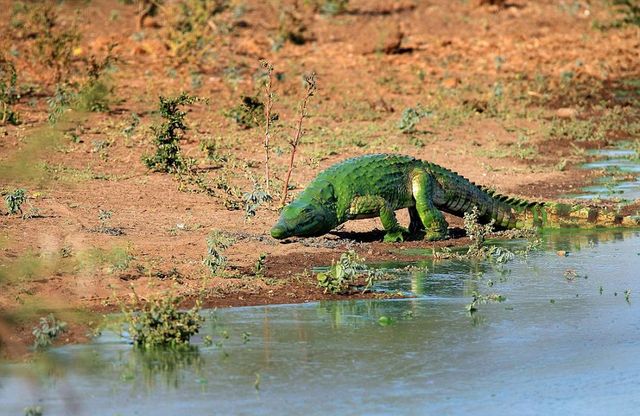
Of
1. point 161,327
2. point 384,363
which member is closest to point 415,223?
point 384,363

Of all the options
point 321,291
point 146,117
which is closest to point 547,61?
point 146,117

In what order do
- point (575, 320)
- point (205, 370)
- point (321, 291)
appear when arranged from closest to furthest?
point (205, 370) → point (575, 320) → point (321, 291)

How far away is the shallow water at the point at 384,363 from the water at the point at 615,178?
3772 mm

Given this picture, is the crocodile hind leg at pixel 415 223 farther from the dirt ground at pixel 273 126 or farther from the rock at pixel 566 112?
the rock at pixel 566 112

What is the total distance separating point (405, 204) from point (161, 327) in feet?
11.7

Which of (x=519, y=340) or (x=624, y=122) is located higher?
(x=624, y=122)

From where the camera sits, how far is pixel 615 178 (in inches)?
501

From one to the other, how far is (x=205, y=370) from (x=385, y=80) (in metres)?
11.6

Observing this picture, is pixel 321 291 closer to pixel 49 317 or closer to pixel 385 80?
pixel 49 317

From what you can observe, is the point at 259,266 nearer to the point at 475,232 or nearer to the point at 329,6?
the point at 475,232

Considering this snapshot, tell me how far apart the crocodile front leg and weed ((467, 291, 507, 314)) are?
1.63m

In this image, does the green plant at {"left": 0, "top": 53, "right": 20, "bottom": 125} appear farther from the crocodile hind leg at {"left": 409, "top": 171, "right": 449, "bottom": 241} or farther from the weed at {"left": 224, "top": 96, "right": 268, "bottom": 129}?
the crocodile hind leg at {"left": 409, "top": 171, "right": 449, "bottom": 241}

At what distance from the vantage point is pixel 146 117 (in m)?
14.3

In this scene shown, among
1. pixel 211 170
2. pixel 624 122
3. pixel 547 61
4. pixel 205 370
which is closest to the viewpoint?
pixel 205 370
